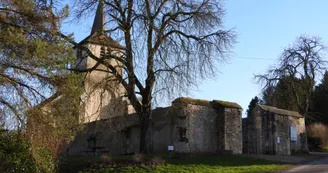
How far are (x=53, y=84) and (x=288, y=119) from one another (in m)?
24.4

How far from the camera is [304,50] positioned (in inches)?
1373

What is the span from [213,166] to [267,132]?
1124 centimetres

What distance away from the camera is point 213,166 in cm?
2016

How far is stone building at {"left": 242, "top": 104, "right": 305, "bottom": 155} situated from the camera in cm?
2977

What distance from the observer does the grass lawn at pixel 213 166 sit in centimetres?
1897

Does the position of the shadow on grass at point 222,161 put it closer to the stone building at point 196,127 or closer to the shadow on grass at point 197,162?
the shadow on grass at point 197,162

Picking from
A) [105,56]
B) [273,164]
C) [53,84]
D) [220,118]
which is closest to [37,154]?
[53,84]

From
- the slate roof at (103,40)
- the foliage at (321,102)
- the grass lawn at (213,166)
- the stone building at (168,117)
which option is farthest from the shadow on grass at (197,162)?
the foliage at (321,102)

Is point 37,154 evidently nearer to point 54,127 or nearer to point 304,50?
point 54,127

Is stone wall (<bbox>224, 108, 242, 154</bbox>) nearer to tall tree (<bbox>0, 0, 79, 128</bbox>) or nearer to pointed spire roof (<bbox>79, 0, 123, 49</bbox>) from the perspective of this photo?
pointed spire roof (<bbox>79, 0, 123, 49</bbox>)

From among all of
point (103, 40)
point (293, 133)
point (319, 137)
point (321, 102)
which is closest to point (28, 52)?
point (103, 40)

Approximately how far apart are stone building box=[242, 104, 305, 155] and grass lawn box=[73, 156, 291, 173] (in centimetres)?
674

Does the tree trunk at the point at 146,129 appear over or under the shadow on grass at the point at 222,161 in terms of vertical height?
over

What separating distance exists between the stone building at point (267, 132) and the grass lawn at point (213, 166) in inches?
265
